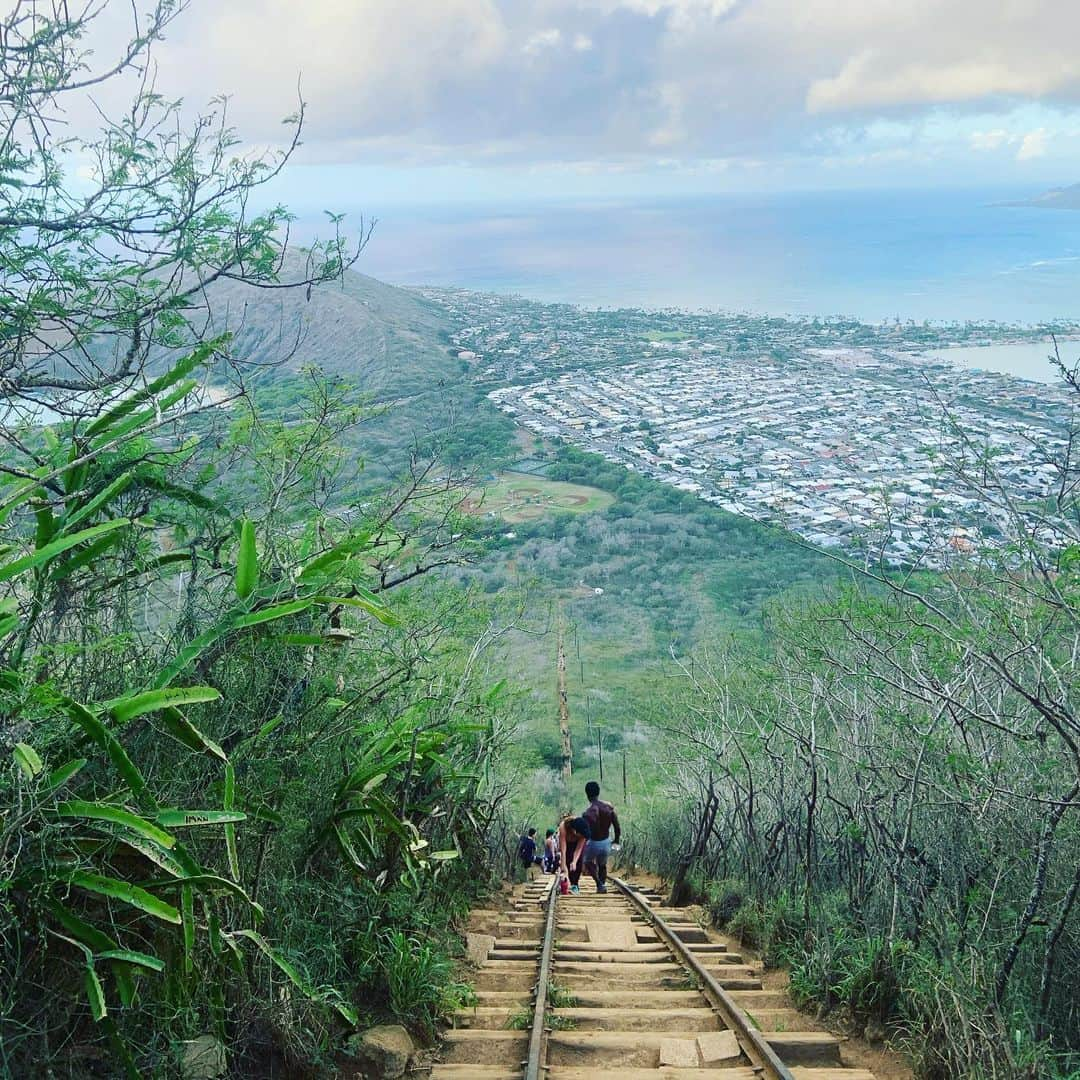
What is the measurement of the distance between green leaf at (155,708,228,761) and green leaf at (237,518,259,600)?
0.57 m

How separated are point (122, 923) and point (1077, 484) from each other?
4873 mm

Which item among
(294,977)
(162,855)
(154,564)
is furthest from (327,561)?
(294,977)

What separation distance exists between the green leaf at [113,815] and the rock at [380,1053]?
85.5 inches

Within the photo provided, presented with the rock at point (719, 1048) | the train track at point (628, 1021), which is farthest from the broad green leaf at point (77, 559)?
the rock at point (719, 1048)

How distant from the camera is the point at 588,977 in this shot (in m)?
7.07

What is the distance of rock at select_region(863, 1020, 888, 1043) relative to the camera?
583 cm

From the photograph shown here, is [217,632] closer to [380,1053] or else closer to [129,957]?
[129,957]

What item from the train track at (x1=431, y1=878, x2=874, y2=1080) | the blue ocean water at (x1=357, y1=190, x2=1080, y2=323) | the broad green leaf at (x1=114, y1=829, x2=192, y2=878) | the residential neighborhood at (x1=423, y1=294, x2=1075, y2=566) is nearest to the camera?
the broad green leaf at (x1=114, y1=829, x2=192, y2=878)

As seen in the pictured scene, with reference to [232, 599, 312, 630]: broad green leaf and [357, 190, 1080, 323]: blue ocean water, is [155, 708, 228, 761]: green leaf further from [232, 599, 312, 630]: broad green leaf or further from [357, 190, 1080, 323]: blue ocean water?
[357, 190, 1080, 323]: blue ocean water

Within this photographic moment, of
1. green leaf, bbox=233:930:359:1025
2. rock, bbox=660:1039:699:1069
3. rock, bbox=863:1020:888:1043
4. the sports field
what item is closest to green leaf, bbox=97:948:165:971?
green leaf, bbox=233:930:359:1025

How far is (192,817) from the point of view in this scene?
3697 millimetres

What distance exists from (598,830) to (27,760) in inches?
340

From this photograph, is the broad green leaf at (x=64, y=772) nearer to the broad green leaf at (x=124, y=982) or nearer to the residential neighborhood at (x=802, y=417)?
the broad green leaf at (x=124, y=982)

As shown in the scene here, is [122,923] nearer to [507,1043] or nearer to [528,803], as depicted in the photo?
[507,1043]
